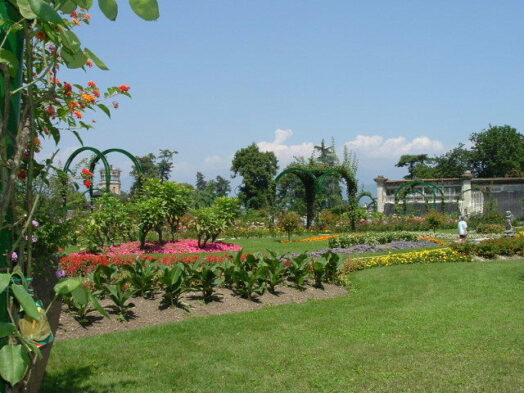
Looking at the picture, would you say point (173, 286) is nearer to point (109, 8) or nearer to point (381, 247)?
point (109, 8)

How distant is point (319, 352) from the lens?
5395 mm

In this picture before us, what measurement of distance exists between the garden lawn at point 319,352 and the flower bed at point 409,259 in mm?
3512

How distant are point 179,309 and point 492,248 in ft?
32.0

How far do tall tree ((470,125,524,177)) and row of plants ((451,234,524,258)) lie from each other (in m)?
48.7

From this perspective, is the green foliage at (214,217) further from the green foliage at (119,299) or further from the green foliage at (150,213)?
the green foliage at (119,299)

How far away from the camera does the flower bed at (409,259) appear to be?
1196cm

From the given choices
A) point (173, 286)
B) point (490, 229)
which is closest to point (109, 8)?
point (173, 286)

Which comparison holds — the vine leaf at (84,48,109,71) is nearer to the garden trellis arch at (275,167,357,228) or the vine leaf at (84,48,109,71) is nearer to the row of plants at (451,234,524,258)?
the row of plants at (451,234,524,258)

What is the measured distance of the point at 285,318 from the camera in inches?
277

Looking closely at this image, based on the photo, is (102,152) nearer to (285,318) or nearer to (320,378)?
(285,318)

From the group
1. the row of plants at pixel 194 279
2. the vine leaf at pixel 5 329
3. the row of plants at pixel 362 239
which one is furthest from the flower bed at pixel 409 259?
the vine leaf at pixel 5 329

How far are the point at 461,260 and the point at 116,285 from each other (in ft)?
31.1

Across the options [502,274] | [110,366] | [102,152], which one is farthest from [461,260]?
[102,152]

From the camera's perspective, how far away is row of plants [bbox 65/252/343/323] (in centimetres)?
678
